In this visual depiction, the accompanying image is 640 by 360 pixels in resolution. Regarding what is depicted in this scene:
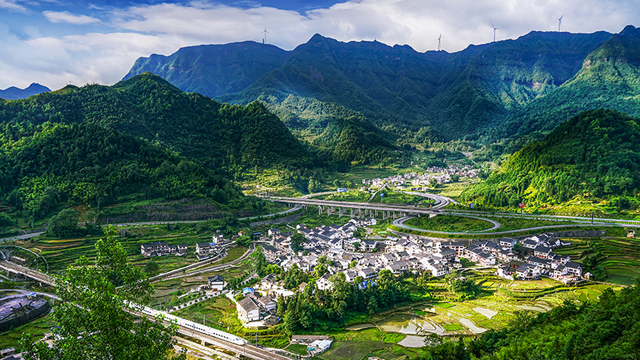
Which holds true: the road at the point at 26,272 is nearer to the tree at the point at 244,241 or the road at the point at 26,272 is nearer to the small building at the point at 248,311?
the small building at the point at 248,311

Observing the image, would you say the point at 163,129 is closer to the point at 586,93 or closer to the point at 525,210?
the point at 525,210

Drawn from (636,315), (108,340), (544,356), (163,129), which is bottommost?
(544,356)

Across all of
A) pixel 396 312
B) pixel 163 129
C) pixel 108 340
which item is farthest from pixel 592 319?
pixel 163 129

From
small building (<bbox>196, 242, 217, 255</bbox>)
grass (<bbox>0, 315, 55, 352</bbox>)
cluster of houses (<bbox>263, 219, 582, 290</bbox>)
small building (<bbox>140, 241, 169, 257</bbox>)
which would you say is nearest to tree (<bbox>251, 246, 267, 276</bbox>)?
cluster of houses (<bbox>263, 219, 582, 290</bbox>)

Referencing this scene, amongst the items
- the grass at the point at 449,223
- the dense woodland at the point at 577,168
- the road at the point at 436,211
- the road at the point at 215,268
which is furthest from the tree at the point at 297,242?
the dense woodland at the point at 577,168

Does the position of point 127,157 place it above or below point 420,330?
above

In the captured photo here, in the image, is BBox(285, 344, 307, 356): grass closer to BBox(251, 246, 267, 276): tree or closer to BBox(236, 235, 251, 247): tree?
BBox(251, 246, 267, 276): tree
